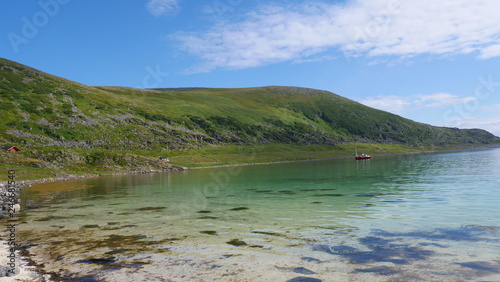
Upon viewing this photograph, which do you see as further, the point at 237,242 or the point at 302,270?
the point at 237,242

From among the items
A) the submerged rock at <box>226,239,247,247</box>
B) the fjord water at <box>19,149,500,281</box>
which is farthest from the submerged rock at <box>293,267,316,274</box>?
the submerged rock at <box>226,239,247,247</box>

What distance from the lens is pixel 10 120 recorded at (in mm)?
152000

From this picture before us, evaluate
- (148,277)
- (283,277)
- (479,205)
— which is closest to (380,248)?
(283,277)

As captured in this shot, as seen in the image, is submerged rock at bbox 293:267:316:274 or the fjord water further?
the fjord water

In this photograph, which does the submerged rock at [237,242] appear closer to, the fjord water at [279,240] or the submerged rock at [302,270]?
the fjord water at [279,240]

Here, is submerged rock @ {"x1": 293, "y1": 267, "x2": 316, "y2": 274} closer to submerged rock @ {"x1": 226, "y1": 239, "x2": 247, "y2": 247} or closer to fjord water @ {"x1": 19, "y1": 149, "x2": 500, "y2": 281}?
fjord water @ {"x1": 19, "y1": 149, "x2": 500, "y2": 281}

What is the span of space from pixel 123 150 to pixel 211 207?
132m

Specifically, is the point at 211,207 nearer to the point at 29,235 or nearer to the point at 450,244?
the point at 29,235

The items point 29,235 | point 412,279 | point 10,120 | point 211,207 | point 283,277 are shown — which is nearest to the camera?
point 412,279

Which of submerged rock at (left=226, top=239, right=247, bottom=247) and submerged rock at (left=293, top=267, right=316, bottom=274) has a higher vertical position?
submerged rock at (left=293, top=267, right=316, bottom=274)

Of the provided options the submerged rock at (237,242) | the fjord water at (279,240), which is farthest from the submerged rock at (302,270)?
the submerged rock at (237,242)

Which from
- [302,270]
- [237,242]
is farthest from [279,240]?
[302,270]

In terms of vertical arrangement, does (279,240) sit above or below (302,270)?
below

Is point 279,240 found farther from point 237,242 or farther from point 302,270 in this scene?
point 302,270
